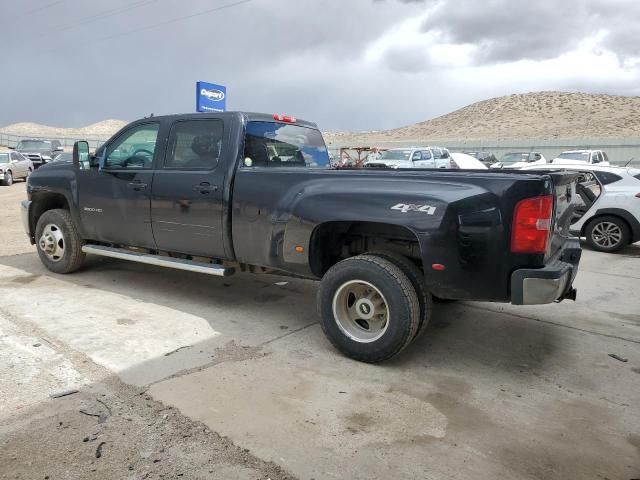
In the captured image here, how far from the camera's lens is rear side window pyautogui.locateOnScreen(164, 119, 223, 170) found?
4.69m

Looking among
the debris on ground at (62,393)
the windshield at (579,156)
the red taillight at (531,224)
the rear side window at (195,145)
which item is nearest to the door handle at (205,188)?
the rear side window at (195,145)

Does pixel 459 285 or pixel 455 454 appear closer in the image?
pixel 455 454

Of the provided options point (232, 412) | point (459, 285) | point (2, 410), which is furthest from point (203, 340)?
point (459, 285)

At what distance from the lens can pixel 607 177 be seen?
9062 mm

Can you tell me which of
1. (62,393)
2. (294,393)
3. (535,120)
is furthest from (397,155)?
(535,120)

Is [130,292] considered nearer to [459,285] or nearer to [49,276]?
[49,276]

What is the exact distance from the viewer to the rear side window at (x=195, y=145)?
4691 mm

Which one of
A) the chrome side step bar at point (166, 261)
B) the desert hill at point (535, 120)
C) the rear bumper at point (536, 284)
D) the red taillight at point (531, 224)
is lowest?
the chrome side step bar at point (166, 261)

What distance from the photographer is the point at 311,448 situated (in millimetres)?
2738

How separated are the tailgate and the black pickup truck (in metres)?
0.02

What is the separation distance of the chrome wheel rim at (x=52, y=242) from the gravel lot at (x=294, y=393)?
80cm

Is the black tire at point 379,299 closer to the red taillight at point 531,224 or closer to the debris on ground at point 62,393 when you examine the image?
the red taillight at point 531,224

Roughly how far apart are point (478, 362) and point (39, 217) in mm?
5542

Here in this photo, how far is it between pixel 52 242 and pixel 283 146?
3258mm
